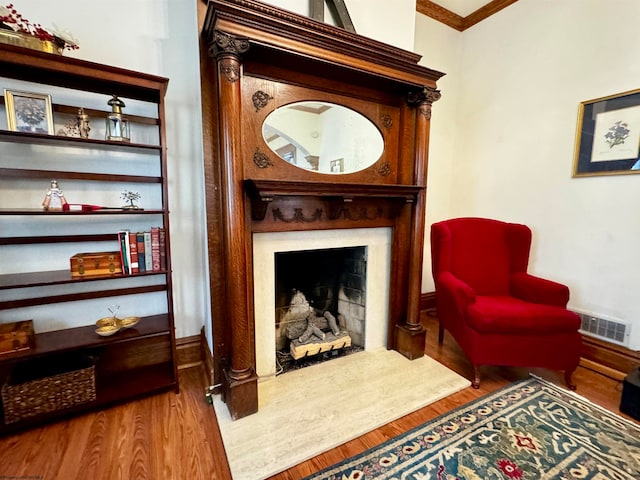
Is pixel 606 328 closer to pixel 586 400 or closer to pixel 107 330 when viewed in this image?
pixel 586 400

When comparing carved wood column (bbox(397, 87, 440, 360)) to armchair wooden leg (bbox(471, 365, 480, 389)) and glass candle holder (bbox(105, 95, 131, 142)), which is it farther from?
glass candle holder (bbox(105, 95, 131, 142))

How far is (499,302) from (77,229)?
285cm

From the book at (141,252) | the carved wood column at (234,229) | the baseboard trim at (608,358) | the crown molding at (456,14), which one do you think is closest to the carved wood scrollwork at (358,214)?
the carved wood column at (234,229)

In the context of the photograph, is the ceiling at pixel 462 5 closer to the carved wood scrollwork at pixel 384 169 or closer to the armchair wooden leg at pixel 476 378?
the carved wood scrollwork at pixel 384 169

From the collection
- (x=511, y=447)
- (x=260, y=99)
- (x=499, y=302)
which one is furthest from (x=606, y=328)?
(x=260, y=99)

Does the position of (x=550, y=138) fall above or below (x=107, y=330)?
above

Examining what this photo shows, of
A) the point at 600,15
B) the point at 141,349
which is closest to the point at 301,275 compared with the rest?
the point at 141,349

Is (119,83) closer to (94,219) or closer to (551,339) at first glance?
(94,219)

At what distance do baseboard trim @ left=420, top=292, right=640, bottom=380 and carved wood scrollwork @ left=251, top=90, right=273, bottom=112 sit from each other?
2.90 meters

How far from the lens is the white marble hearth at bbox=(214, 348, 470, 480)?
135 centimetres

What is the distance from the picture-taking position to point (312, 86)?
1781 millimetres

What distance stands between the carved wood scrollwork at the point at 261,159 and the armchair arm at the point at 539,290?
2.12 meters

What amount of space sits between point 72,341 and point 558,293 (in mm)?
3055

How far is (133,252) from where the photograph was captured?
161 cm
